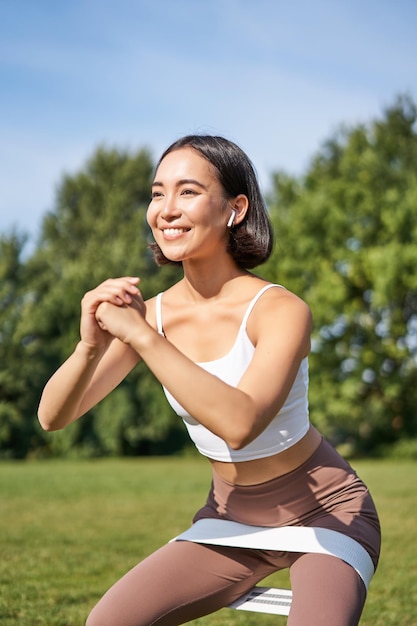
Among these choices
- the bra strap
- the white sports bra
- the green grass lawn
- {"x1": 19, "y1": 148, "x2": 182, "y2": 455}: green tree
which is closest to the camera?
the white sports bra

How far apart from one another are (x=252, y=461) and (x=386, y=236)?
111 feet

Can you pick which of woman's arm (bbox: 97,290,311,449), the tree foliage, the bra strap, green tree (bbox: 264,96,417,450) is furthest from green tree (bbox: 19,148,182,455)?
woman's arm (bbox: 97,290,311,449)

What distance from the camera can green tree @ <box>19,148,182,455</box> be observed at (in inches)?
1422

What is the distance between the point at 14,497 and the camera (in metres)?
16.1

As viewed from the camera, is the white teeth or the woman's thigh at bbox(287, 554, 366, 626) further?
the white teeth

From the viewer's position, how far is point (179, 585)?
3197 mm

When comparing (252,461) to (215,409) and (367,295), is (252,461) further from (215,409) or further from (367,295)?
(367,295)

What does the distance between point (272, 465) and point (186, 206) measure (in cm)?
100

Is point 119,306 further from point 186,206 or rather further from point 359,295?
point 359,295

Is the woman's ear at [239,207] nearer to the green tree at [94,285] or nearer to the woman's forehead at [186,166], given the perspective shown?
the woman's forehead at [186,166]

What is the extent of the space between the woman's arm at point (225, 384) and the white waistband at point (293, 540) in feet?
2.09

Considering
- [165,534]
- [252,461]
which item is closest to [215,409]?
[252,461]

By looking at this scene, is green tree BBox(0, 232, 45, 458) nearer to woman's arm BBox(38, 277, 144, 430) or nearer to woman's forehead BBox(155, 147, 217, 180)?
woman's arm BBox(38, 277, 144, 430)

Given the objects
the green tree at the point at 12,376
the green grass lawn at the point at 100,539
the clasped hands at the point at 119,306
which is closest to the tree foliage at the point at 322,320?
the green tree at the point at 12,376
